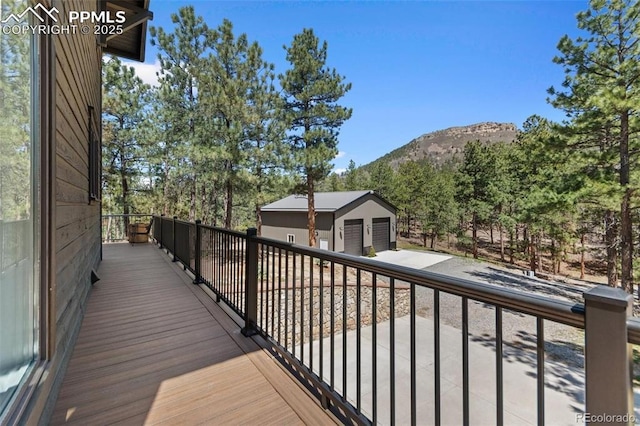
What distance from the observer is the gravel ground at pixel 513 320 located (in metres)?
6.53

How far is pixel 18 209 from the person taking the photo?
1.13 metres

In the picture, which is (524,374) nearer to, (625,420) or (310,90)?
(625,420)

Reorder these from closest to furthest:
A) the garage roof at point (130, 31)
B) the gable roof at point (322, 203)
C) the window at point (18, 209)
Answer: the window at point (18, 209) → the garage roof at point (130, 31) → the gable roof at point (322, 203)

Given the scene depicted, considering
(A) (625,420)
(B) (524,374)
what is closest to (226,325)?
(A) (625,420)

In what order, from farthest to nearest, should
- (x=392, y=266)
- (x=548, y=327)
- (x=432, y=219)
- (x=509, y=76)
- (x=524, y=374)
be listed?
(x=432, y=219) < (x=509, y=76) < (x=548, y=327) < (x=524, y=374) < (x=392, y=266)

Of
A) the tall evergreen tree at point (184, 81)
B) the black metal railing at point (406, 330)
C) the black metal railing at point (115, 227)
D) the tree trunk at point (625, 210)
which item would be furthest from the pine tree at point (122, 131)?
the tree trunk at point (625, 210)

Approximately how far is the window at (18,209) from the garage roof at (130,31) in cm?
440

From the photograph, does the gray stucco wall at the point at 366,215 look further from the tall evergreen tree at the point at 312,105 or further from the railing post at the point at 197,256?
the railing post at the point at 197,256

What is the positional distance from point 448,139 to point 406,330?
76.5 metres

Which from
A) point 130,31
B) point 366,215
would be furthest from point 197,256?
point 366,215

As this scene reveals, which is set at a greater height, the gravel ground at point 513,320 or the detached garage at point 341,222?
the detached garage at point 341,222

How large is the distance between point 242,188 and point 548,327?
428 inches

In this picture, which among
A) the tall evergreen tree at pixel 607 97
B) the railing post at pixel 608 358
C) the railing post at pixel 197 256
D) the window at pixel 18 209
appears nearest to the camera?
the railing post at pixel 608 358

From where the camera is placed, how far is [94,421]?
1.52 metres
